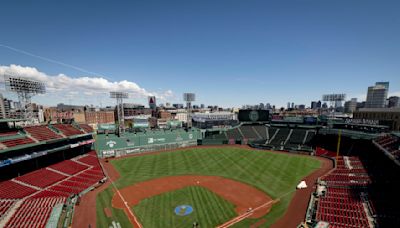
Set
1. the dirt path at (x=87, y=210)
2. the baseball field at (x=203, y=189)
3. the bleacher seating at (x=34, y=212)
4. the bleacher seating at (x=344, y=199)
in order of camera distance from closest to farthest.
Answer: the bleacher seating at (x=344, y=199) < the bleacher seating at (x=34, y=212) < the dirt path at (x=87, y=210) < the baseball field at (x=203, y=189)

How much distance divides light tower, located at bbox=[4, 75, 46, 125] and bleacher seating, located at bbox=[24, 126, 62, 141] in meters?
2.96

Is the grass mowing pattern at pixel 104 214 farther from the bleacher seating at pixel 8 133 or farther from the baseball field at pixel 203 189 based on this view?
the bleacher seating at pixel 8 133

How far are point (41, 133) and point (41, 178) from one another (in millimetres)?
12197

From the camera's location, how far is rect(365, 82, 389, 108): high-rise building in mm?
186250

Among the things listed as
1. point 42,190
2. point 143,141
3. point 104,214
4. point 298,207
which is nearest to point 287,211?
point 298,207

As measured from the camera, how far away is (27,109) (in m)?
48.5

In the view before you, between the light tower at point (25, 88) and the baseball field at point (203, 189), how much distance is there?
29.0m

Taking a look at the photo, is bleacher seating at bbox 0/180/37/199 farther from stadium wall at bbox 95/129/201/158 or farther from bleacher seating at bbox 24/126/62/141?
stadium wall at bbox 95/129/201/158

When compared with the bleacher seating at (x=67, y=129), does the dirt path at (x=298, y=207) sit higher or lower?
lower

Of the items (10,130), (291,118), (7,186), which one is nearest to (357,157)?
(291,118)

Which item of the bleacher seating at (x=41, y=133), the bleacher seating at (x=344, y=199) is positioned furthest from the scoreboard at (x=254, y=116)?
the bleacher seating at (x=41, y=133)

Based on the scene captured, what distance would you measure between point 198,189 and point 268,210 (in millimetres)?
12643

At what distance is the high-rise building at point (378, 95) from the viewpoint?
18625 centimetres

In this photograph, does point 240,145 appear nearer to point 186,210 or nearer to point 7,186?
point 186,210
